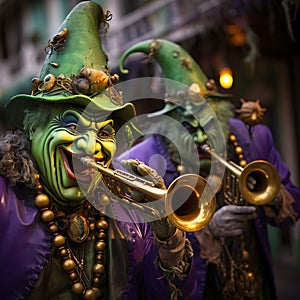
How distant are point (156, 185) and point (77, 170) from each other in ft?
1.14

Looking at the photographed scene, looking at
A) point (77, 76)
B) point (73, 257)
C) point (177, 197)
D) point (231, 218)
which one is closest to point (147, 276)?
point (73, 257)

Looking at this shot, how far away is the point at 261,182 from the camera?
2.95 meters

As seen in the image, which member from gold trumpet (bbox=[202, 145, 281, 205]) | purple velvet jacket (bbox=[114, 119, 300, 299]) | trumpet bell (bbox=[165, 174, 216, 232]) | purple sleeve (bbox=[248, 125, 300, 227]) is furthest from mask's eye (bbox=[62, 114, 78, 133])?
purple sleeve (bbox=[248, 125, 300, 227])

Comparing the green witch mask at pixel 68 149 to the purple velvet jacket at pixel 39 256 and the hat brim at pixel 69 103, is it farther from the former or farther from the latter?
the purple velvet jacket at pixel 39 256

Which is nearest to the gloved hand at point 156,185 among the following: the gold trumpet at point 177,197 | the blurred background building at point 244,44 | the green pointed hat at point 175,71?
the gold trumpet at point 177,197

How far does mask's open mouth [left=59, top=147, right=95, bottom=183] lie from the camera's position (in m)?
2.26

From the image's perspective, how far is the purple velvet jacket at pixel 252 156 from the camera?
10.7 feet

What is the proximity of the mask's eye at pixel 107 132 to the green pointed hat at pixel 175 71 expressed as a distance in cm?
107

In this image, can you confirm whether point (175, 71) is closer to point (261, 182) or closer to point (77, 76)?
point (261, 182)

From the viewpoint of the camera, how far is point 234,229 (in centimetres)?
309

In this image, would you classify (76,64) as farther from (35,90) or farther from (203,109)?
(203,109)

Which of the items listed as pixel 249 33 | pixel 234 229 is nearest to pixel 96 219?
pixel 234 229

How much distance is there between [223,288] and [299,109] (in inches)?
174

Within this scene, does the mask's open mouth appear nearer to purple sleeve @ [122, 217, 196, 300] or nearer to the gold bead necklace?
the gold bead necklace
